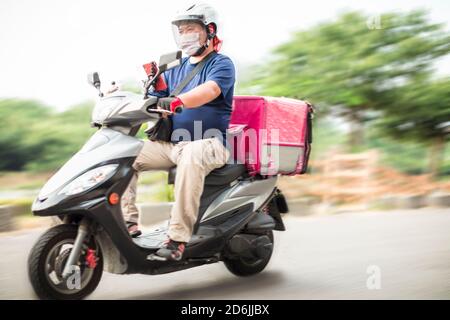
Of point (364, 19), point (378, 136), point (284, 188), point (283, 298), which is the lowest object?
point (283, 298)

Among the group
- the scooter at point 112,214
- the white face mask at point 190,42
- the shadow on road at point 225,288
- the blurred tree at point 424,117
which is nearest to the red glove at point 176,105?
the scooter at point 112,214

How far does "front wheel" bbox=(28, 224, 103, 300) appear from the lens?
11.2 feet

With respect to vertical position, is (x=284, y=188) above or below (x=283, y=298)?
above

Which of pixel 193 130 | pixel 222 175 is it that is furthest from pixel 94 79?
pixel 222 175

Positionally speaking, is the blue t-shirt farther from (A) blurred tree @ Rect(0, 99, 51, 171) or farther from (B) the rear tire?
(A) blurred tree @ Rect(0, 99, 51, 171)

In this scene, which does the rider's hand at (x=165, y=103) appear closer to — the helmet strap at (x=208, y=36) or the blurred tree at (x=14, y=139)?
the helmet strap at (x=208, y=36)

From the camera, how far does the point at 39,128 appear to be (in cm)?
793

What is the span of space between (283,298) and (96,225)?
3.90ft

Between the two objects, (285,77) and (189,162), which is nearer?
(189,162)

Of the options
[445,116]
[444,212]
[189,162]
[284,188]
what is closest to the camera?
[189,162]

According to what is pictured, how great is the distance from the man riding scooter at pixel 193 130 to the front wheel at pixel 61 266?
382 millimetres

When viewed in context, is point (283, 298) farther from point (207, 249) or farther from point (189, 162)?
point (189, 162)

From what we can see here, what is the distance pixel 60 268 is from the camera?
3498mm

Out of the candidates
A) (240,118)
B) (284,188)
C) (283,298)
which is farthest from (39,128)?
(283,298)
